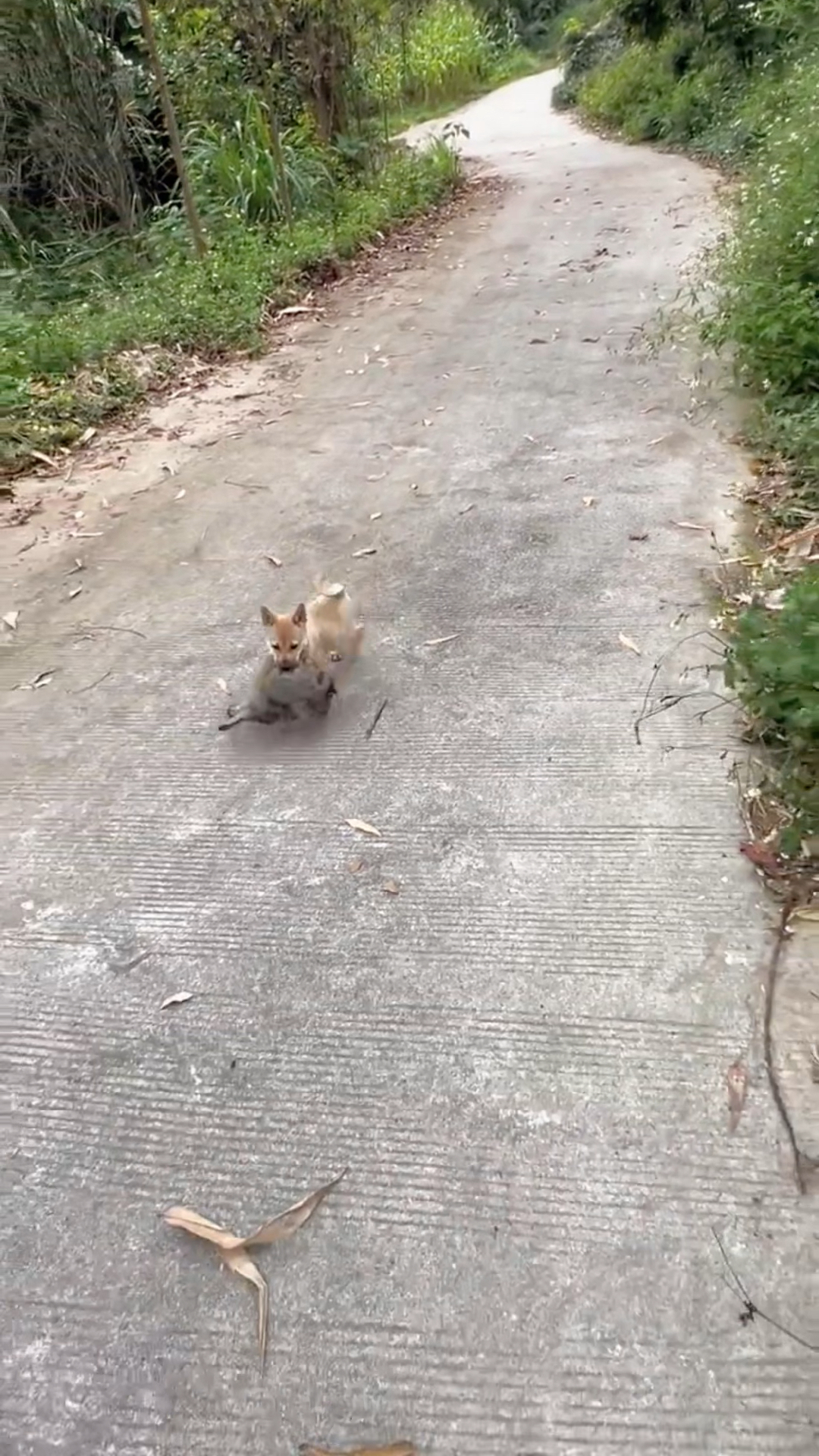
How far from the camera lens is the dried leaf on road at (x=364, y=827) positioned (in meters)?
2.90

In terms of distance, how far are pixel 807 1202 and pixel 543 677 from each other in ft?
6.15

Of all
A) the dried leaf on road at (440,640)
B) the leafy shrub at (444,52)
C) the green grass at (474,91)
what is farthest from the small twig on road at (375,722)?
the leafy shrub at (444,52)

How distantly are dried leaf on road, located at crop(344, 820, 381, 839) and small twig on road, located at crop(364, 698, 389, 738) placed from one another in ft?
1.38

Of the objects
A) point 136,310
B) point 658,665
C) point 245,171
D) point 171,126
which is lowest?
point 658,665

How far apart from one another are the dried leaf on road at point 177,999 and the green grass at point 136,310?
4.17 meters

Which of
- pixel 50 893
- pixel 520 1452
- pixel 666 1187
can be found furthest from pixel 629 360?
pixel 520 1452

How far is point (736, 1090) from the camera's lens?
210cm

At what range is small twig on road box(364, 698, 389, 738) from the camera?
3.31 metres

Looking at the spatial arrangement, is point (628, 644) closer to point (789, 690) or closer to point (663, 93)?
point (789, 690)

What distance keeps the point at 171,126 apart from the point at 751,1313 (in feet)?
28.5

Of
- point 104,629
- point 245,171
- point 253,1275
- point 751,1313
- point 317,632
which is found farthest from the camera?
point 245,171

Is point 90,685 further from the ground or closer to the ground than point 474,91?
closer to the ground

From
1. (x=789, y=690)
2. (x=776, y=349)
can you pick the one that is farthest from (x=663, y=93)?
(x=789, y=690)

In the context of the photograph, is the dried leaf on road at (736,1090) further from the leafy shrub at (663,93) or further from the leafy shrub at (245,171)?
the leafy shrub at (663,93)
